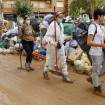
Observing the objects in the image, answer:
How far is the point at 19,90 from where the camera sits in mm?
3508

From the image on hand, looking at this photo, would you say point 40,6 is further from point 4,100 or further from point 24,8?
point 4,100

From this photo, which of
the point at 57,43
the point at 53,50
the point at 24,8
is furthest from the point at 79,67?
the point at 24,8

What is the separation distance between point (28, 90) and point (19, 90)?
20 cm

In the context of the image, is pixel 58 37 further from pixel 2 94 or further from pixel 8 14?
pixel 8 14

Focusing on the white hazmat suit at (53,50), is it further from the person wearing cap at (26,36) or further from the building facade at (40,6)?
the building facade at (40,6)

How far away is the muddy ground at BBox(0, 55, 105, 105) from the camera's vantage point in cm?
302

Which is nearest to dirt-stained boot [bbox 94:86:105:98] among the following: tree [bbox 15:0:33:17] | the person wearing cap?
the person wearing cap

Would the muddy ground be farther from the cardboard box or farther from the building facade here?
the building facade

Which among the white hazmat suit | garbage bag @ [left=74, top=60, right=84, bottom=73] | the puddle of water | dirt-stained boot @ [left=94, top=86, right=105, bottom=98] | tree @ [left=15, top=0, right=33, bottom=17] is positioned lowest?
the puddle of water

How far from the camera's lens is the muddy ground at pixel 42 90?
9.92 ft

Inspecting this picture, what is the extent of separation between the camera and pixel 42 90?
354cm

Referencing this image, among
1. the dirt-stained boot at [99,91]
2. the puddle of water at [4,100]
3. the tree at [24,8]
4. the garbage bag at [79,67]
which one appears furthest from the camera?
the tree at [24,8]

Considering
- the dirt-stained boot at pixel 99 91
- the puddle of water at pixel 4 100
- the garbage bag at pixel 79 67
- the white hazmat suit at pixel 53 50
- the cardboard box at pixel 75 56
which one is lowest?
the puddle of water at pixel 4 100

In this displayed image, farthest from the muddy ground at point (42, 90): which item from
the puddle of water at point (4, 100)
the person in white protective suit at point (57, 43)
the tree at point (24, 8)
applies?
the tree at point (24, 8)
